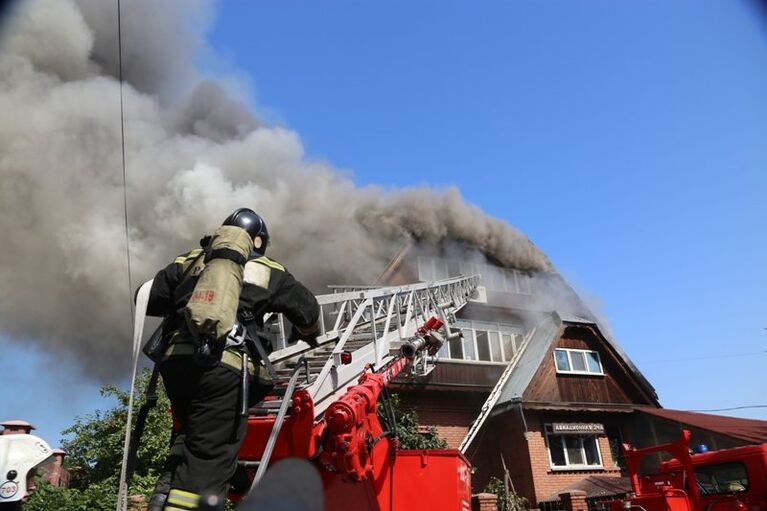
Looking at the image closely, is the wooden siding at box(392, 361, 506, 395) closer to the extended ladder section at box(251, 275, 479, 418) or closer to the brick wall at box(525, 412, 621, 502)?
the brick wall at box(525, 412, 621, 502)

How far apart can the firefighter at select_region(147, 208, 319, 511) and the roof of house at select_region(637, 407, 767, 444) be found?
40.4 feet

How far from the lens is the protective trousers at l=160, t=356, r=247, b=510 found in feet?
6.55

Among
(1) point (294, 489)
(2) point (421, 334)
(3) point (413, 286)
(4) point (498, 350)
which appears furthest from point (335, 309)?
(4) point (498, 350)

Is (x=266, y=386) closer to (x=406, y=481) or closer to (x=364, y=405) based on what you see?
(x=364, y=405)

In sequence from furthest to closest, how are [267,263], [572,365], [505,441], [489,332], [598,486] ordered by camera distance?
[489,332] < [572,365] < [505,441] < [598,486] < [267,263]

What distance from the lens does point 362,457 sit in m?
3.29

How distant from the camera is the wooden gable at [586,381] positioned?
13820mm

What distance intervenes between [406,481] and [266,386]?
1.80m

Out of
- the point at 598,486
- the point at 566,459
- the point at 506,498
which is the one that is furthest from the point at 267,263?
the point at 566,459

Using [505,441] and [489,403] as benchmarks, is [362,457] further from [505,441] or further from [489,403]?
[505,441]

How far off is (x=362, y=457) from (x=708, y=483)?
18.6 ft

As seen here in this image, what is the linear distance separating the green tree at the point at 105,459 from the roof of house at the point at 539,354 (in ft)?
26.4

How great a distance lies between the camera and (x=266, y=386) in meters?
2.41

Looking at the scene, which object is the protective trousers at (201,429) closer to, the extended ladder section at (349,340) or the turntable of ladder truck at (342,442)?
the turntable of ladder truck at (342,442)
